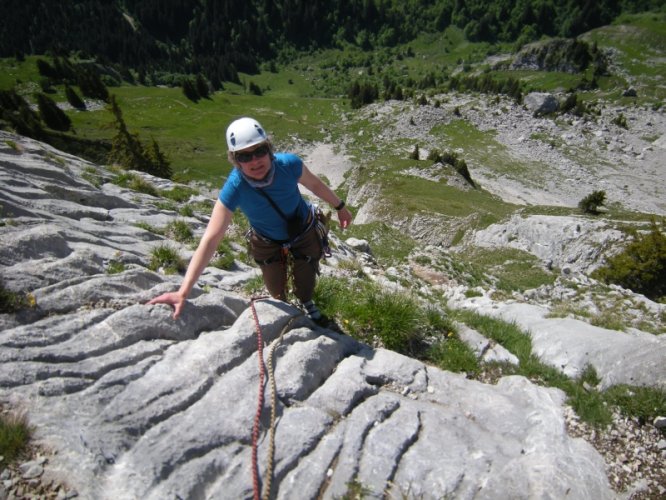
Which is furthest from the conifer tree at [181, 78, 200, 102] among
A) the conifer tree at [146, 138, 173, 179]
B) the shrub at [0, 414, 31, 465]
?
the shrub at [0, 414, 31, 465]

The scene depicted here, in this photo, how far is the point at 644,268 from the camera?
1920cm

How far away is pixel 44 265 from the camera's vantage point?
532 cm

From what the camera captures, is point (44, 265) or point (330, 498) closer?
point (330, 498)

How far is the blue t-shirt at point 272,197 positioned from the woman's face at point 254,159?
0.77 ft

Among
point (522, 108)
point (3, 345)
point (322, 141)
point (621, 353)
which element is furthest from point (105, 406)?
point (522, 108)

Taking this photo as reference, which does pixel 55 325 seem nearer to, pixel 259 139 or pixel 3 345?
pixel 3 345

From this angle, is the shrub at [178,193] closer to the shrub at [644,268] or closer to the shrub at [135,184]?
the shrub at [135,184]

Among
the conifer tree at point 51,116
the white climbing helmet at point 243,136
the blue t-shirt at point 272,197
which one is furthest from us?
the conifer tree at point 51,116

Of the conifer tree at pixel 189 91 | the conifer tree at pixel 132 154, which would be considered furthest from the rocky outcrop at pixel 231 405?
the conifer tree at pixel 189 91

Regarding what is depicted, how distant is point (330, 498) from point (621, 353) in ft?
18.1

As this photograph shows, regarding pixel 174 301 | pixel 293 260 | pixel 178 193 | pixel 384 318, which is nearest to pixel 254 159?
pixel 293 260

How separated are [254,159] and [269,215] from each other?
106 cm

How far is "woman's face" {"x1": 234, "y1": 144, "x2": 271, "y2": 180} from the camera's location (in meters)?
4.38

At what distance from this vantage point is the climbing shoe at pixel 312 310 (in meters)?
6.44
